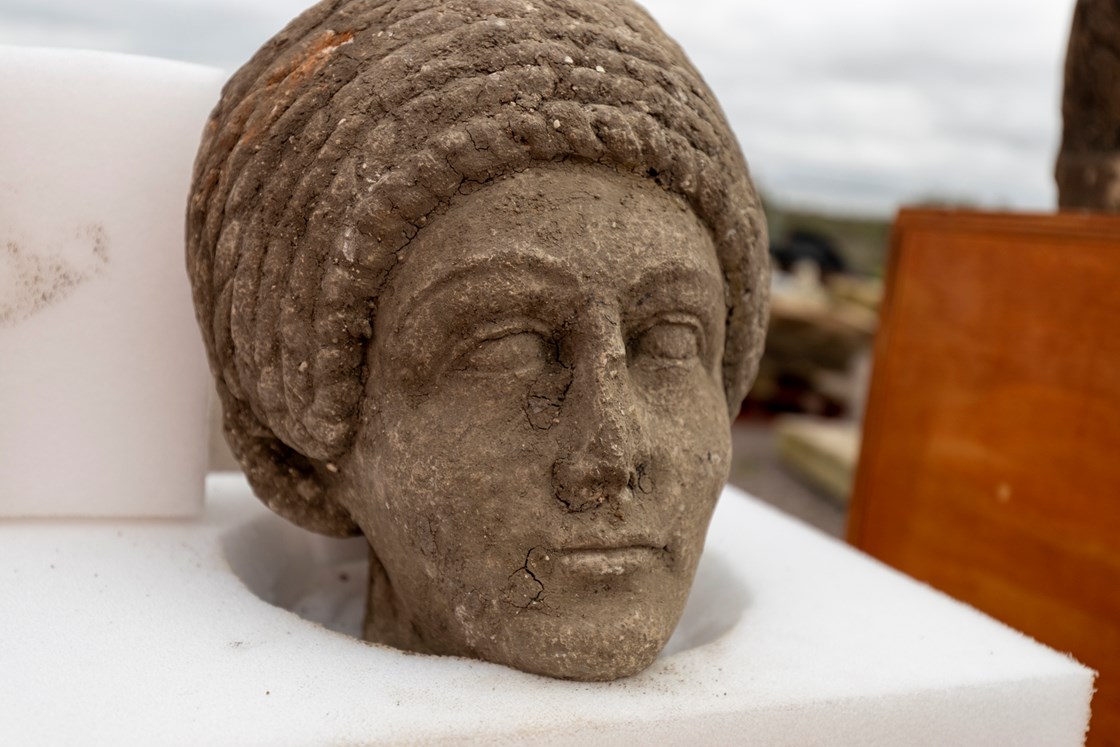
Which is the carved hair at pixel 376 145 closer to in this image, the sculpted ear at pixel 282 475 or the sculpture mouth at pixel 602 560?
the sculpted ear at pixel 282 475

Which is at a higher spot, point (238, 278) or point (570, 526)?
point (238, 278)

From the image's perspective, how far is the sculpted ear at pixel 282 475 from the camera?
1982 mm

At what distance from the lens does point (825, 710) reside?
1.65m

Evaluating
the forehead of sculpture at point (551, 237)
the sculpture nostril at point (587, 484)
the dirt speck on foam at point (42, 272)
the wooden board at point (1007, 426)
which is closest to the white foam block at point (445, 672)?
the sculpture nostril at point (587, 484)

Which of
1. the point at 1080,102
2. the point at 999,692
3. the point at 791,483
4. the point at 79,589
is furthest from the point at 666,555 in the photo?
the point at 791,483

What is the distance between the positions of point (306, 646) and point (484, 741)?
42cm

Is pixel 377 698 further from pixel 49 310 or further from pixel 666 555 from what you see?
pixel 49 310

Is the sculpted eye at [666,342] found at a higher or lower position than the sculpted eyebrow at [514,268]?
lower

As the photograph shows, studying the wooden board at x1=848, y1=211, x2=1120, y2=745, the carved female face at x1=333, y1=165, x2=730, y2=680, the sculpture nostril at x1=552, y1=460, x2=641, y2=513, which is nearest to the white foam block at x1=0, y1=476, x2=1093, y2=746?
the carved female face at x1=333, y1=165, x2=730, y2=680

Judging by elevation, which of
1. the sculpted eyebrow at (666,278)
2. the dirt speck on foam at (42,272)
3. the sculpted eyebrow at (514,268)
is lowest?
the dirt speck on foam at (42,272)

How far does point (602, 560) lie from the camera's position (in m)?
1.64

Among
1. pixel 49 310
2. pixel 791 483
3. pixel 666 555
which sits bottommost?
pixel 791 483

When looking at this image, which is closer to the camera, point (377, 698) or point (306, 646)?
point (377, 698)

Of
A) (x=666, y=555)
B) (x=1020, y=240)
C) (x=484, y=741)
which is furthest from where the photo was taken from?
(x=1020, y=240)
